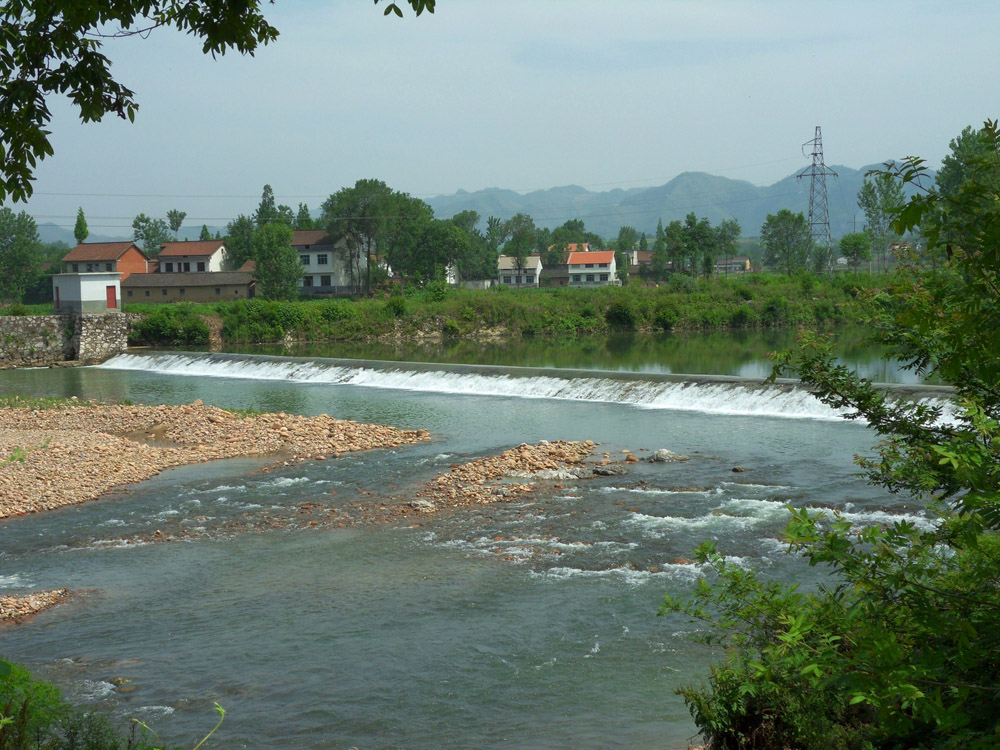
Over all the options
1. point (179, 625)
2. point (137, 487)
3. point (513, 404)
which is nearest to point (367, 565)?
point (179, 625)

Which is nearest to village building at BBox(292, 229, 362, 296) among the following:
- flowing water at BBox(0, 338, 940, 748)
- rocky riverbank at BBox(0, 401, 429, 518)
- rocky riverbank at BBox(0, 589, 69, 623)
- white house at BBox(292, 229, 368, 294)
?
white house at BBox(292, 229, 368, 294)

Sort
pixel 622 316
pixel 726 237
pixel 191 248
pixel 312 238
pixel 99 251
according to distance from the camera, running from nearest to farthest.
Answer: pixel 622 316 → pixel 99 251 → pixel 312 238 → pixel 191 248 → pixel 726 237

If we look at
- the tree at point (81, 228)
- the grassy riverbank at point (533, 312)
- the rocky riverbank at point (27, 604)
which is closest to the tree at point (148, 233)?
the tree at point (81, 228)

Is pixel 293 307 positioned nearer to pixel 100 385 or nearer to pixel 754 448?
pixel 100 385

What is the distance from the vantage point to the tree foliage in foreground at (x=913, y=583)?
9.89 ft

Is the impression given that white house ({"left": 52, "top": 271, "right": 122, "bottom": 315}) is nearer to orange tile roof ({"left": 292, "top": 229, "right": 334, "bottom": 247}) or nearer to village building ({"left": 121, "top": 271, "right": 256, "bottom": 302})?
village building ({"left": 121, "top": 271, "right": 256, "bottom": 302})

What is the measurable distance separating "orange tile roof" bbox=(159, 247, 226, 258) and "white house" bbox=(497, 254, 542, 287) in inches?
1539

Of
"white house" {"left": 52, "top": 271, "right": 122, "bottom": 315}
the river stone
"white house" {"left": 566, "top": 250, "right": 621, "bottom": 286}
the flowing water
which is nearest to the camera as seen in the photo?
the flowing water

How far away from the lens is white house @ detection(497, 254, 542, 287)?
363ft

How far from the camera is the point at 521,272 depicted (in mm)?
109938

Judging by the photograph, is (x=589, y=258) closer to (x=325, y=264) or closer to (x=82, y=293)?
(x=325, y=264)

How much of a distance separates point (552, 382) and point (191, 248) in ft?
196

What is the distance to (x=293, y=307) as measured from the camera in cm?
5022

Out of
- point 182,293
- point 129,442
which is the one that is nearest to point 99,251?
point 182,293
